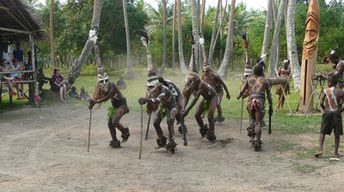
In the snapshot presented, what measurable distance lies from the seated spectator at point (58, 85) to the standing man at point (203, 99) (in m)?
9.89

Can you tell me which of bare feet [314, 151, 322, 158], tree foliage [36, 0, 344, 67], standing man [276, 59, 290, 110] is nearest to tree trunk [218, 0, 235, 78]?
tree foliage [36, 0, 344, 67]

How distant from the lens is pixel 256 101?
10180 millimetres

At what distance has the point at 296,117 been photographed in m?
14.6

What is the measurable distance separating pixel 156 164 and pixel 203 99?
2867mm

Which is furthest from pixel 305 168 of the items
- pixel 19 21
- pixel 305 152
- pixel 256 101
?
pixel 19 21

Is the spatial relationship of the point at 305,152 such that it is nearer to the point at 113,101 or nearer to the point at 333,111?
the point at 333,111

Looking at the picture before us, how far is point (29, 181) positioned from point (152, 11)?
182 feet

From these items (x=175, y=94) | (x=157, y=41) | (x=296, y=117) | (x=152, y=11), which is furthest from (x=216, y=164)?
(x=152, y=11)

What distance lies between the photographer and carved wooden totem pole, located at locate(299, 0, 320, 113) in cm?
1516

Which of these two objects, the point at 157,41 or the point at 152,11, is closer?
the point at 157,41

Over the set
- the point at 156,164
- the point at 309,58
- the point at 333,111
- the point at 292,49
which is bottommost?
the point at 156,164

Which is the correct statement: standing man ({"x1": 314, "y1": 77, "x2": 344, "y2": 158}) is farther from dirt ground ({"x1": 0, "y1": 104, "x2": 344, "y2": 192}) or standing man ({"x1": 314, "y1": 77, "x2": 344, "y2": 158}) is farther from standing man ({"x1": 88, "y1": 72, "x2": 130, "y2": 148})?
standing man ({"x1": 88, "y1": 72, "x2": 130, "y2": 148})

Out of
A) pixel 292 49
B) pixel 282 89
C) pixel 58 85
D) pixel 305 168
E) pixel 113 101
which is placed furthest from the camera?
pixel 292 49

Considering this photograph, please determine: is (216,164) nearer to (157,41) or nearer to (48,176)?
(48,176)
